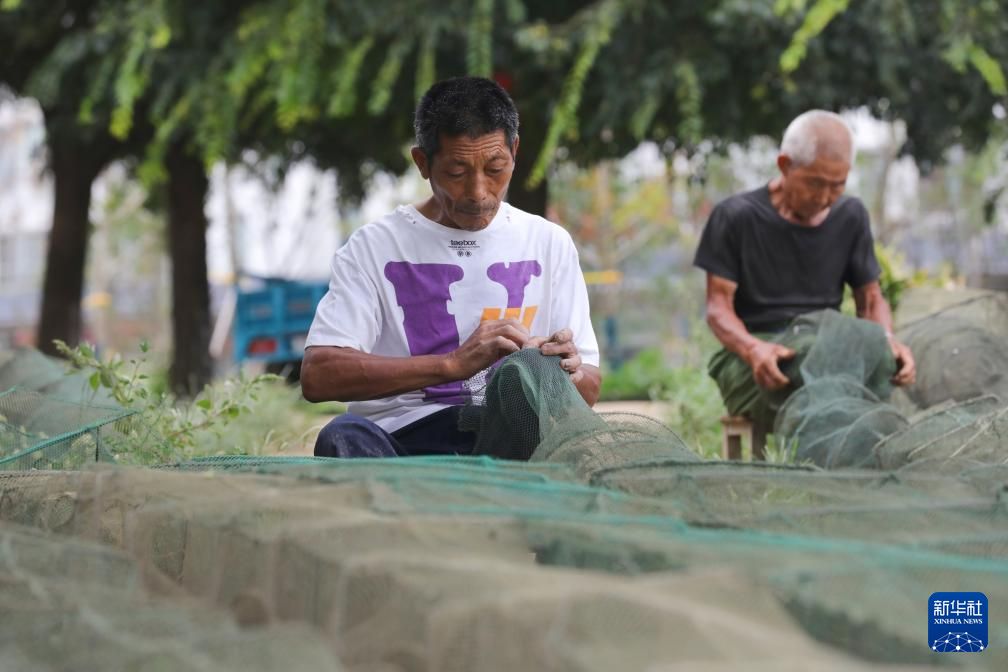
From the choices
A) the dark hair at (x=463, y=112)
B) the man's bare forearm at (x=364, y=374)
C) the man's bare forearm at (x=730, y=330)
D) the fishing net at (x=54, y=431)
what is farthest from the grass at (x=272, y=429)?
the man's bare forearm at (x=730, y=330)

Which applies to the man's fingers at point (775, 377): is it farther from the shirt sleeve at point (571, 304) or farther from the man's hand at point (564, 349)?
the man's hand at point (564, 349)

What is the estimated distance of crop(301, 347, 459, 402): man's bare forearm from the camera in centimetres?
342

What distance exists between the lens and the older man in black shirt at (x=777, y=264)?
224 inches

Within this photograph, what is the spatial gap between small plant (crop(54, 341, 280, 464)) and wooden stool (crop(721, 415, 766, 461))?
229 centimetres

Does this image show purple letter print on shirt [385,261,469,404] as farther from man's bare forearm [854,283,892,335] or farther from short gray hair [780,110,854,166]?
man's bare forearm [854,283,892,335]

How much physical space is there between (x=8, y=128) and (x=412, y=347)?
36.5 metres

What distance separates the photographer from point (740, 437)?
613 cm

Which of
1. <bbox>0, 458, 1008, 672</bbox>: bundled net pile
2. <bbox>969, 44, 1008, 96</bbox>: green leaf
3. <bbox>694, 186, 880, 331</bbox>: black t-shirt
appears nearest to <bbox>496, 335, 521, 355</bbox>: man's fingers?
<bbox>0, 458, 1008, 672</bbox>: bundled net pile

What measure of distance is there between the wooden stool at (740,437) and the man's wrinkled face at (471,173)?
2.56 m

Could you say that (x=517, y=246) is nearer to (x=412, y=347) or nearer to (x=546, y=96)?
(x=412, y=347)

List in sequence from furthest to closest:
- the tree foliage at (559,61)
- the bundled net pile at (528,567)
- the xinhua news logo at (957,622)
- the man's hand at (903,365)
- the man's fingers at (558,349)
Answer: the tree foliage at (559,61), the man's hand at (903,365), the man's fingers at (558,349), the xinhua news logo at (957,622), the bundled net pile at (528,567)

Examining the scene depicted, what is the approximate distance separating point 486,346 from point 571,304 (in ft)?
1.74

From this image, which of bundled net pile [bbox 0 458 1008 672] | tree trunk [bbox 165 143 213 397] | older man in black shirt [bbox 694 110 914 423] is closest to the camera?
bundled net pile [bbox 0 458 1008 672]

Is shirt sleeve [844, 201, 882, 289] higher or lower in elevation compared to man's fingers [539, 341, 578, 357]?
higher
